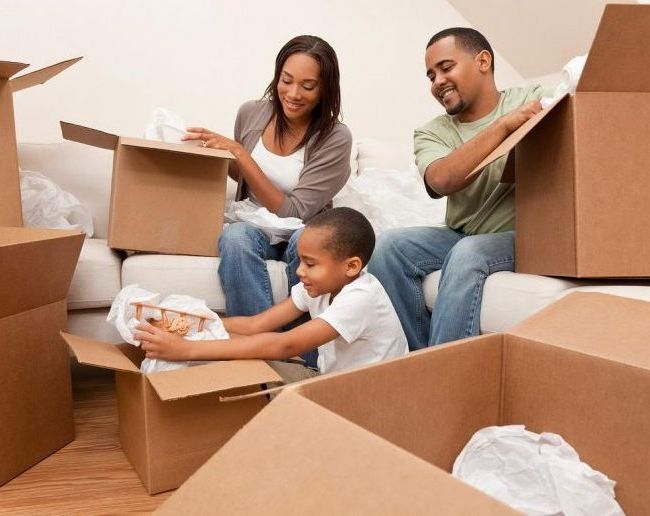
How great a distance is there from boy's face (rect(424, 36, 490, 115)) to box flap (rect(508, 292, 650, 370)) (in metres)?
0.89

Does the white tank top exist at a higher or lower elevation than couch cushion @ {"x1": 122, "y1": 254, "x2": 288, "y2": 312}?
higher

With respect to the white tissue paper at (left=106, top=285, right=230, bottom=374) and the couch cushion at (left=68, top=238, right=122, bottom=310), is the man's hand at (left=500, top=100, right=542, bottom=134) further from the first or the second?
the couch cushion at (left=68, top=238, right=122, bottom=310)

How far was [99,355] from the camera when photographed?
1.05 m

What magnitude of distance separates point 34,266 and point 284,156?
0.89 metres

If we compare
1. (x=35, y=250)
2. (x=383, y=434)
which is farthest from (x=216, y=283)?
(x=383, y=434)

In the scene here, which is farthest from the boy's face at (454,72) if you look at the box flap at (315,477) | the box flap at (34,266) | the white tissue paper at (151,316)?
the box flap at (315,477)

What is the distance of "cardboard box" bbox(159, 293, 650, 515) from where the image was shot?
387mm

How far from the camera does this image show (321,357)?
4.46ft

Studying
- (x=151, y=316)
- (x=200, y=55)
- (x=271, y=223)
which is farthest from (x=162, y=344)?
(x=200, y=55)

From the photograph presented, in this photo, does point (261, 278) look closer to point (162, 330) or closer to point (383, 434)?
point (162, 330)

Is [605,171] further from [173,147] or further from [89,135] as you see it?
[89,135]

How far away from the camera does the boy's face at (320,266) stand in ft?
4.14

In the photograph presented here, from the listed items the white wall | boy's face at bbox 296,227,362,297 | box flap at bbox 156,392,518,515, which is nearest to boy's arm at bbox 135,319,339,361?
boy's face at bbox 296,227,362,297

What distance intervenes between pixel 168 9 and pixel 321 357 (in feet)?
4.94
